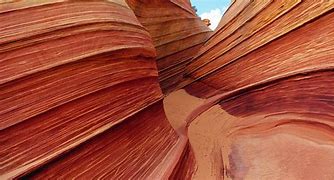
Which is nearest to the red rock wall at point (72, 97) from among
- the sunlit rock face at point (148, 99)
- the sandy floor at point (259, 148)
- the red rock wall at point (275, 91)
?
the sunlit rock face at point (148, 99)

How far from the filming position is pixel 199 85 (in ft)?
7.09

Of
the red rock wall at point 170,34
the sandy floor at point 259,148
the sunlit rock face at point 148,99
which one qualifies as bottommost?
the sandy floor at point 259,148

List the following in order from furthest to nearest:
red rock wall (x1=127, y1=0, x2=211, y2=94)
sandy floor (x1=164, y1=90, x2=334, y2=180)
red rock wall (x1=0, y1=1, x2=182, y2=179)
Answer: red rock wall (x1=127, y1=0, x2=211, y2=94), sandy floor (x1=164, y1=90, x2=334, y2=180), red rock wall (x1=0, y1=1, x2=182, y2=179)

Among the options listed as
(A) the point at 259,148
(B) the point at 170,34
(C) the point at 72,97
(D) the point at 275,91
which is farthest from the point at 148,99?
(B) the point at 170,34

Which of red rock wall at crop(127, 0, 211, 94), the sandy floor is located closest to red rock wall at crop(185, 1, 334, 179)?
the sandy floor

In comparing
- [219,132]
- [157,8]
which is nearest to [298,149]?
[219,132]

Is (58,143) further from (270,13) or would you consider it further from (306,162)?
(270,13)

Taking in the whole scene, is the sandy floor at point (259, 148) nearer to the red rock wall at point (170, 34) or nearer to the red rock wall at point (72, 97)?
the red rock wall at point (72, 97)

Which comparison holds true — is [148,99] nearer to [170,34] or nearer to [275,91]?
[275,91]

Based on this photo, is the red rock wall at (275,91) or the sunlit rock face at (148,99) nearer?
the sunlit rock face at (148,99)

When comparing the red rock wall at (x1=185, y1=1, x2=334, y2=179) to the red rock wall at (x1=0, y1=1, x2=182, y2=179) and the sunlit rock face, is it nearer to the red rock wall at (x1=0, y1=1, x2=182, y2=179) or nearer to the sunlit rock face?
the sunlit rock face

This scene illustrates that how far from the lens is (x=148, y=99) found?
124 cm

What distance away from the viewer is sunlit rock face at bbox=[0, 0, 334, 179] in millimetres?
856

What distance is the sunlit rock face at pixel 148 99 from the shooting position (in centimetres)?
86
